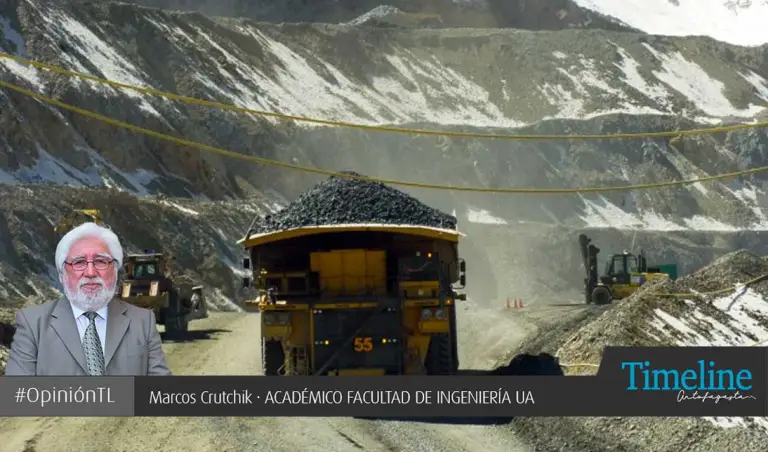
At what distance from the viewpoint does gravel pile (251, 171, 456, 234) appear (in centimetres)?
1892

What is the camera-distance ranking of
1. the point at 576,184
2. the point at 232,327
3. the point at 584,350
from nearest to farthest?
the point at 584,350 → the point at 232,327 → the point at 576,184

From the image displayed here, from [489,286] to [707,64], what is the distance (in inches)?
2566

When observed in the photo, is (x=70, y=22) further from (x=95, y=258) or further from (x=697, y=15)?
(x=697, y=15)

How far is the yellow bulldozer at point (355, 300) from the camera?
1803cm

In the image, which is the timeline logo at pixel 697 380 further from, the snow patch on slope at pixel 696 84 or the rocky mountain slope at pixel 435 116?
the snow patch on slope at pixel 696 84

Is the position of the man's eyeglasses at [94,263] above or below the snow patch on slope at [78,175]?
below

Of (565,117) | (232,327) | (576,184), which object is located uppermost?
(565,117)

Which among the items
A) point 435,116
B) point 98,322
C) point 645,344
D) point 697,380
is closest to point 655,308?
point 645,344

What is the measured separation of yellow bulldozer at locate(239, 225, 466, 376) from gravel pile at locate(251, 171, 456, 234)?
25 centimetres

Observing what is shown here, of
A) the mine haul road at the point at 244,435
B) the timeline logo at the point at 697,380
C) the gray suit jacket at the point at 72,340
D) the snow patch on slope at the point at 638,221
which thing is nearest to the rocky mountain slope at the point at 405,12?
Answer: the snow patch on slope at the point at 638,221

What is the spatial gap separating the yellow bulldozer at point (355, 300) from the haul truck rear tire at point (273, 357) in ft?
0.07

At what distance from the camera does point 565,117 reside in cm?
10688

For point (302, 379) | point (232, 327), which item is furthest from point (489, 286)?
point (302, 379)

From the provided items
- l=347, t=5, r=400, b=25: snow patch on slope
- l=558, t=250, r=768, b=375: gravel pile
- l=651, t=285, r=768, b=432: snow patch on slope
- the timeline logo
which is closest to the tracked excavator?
l=558, t=250, r=768, b=375: gravel pile
